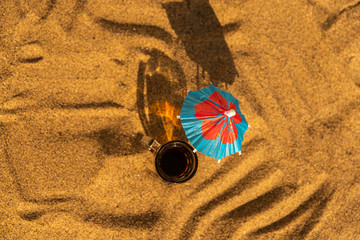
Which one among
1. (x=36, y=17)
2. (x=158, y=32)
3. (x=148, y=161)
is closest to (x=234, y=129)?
(x=148, y=161)

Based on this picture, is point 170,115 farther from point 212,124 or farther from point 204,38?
point 204,38

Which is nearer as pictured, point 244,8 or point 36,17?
point 36,17

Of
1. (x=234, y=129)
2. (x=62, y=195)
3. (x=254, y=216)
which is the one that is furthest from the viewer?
(x=254, y=216)

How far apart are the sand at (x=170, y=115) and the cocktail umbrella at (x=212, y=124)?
0.54 metres

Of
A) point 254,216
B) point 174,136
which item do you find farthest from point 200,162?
point 254,216

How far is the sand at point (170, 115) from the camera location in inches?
104

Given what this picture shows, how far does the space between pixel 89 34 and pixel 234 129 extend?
1901 millimetres

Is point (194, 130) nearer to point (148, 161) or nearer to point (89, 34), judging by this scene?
point (148, 161)

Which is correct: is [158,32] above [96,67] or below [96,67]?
above

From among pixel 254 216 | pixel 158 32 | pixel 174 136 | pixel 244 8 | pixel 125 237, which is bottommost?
pixel 125 237

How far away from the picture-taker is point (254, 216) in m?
2.81

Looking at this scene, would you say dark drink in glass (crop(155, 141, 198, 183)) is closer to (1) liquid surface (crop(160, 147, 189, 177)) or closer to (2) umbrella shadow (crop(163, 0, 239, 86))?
(1) liquid surface (crop(160, 147, 189, 177))

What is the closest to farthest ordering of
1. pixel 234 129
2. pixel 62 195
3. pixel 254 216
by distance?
pixel 234 129 → pixel 62 195 → pixel 254 216

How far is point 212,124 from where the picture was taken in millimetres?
2186
